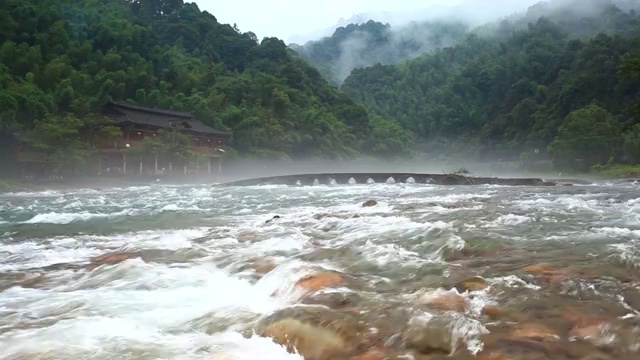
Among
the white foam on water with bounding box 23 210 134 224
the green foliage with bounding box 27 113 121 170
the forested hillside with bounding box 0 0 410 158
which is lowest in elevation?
the white foam on water with bounding box 23 210 134 224

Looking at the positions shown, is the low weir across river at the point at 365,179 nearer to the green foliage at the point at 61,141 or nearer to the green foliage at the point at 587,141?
the green foliage at the point at 61,141

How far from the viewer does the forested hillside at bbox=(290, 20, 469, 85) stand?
531ft

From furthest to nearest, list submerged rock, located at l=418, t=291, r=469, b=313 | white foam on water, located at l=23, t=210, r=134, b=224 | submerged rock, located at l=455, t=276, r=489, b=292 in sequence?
1. white foam on water, located at l=23, t=210, r=134, b=224
2. submerged rock, located at l=455, t=276, r=489, b=292
3. submerged rock, located at l=418, t=291, r=469, b=313

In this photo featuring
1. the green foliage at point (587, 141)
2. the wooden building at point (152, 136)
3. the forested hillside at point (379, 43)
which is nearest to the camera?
the wooden building at point (152, 136)

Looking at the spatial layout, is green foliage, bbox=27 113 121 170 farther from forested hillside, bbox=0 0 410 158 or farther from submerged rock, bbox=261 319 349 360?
submerged rock, bbox=261 319 349 360

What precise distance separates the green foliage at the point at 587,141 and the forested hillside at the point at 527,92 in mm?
79

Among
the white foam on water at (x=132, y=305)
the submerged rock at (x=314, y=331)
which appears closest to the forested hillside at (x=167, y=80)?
the white foam on water at (x=132, y=305)

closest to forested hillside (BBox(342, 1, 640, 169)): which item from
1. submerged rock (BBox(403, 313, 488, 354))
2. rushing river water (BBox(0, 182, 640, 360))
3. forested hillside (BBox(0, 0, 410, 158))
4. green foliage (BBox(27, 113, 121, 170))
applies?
forested hillside (BBox(0, 0, 410, 158))

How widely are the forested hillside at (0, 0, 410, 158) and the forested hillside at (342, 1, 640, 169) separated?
761 inches

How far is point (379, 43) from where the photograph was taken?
16875cm

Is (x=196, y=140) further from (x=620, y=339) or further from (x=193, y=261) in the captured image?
(x=620, y=339)

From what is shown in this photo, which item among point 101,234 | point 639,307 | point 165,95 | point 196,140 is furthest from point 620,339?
point 165,95

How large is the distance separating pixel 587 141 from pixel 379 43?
13701 cm

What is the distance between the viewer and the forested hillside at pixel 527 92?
40969 mm
